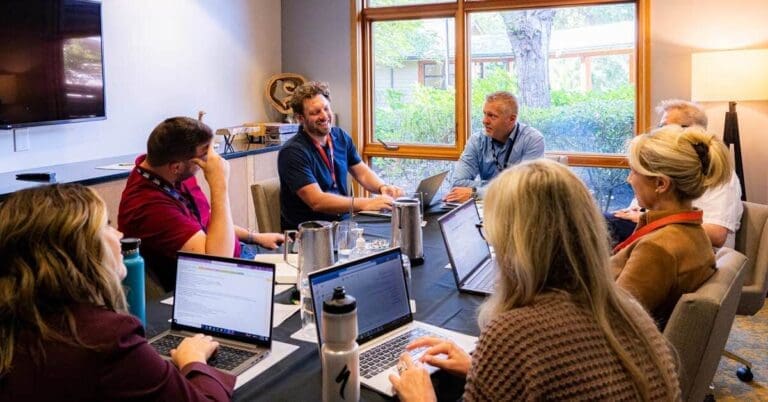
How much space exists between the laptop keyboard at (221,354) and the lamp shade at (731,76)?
137 inches

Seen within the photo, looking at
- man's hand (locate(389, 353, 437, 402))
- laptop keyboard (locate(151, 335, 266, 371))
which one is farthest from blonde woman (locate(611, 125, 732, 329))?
laptop keyboard (locate(151, 335, 266, 371))

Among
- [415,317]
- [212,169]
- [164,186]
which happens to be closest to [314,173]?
[212,169]

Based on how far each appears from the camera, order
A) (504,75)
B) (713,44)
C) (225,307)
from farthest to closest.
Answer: (504,75) < (713,44) < (225,307)

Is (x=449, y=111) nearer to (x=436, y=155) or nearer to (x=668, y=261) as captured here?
(x=436, y=155)

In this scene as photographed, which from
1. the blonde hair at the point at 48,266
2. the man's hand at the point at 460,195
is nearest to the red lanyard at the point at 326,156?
the man's hand at the point at 460,195

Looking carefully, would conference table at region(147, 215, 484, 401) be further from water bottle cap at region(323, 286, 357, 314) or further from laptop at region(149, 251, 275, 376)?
water bottle cap at region(323, 286, 357, 314)

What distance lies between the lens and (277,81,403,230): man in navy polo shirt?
→ 3.11 m

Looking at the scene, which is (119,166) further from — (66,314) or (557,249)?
(557,249)

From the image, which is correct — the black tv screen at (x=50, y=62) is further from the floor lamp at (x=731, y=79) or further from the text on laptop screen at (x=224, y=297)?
the floor lamp at (x=731, y=79)

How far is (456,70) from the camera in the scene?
509 centimetres

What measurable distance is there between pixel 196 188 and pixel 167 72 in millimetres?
2340

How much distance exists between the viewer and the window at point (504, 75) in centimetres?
469

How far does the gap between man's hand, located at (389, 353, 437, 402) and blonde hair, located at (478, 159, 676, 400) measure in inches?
8.8

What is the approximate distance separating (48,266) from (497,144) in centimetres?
320
